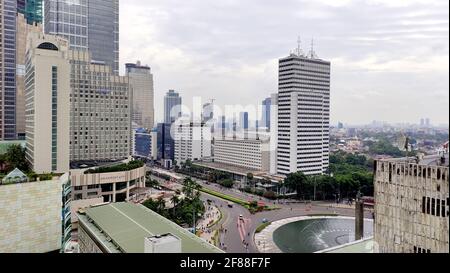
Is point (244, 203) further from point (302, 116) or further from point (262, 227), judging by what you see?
point (302, 116)

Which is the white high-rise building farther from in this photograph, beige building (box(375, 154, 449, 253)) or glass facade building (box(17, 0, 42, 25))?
beige building (box(375, 154, 449, 253))

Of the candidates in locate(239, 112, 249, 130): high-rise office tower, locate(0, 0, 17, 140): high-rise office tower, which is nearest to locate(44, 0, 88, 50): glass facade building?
locate(0, 0, 17, 140): high-rise office tower

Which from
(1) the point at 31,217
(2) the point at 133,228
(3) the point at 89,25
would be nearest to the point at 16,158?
(1) the point at 31,217

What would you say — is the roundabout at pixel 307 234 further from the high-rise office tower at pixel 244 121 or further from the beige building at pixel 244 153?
the high-rise office tower at pixel 244 121

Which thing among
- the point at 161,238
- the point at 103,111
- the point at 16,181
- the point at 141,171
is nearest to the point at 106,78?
the point at 103,111

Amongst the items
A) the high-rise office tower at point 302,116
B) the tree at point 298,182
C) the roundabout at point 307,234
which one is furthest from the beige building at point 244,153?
the roundabout at point 307,234
